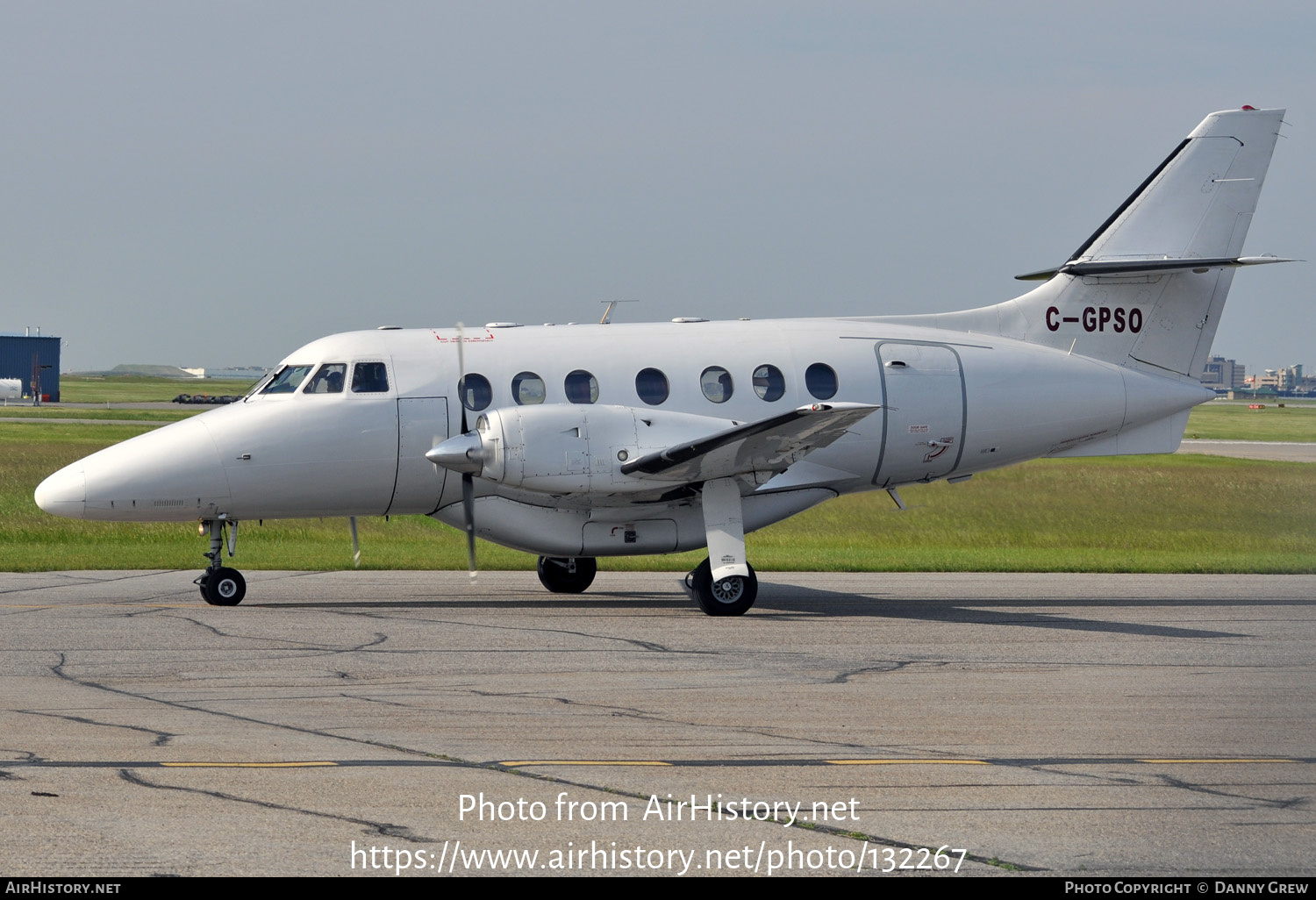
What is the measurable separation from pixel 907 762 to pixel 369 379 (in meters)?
10.1

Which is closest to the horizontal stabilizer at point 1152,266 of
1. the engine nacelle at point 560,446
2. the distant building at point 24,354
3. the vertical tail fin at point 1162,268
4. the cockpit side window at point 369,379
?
the vertical tail fin at point 1162,268

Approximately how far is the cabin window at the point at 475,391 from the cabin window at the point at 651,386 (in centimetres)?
190

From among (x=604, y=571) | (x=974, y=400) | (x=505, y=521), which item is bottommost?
(x=604, y=571)

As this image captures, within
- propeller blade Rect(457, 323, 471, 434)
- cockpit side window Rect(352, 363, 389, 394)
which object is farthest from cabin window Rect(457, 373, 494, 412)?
cockpit side window Rect(352, 363, 389, 394)

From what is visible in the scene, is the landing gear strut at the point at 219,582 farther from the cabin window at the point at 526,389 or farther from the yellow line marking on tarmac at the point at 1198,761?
the yellow line marking on tarmac at the point at 1198,761

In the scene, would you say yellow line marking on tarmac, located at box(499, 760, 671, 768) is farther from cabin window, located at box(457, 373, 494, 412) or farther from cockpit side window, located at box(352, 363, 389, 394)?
cockpit side window, located at box(352, 363, 389, 394)

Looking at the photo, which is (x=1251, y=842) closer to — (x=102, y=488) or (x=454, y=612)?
(x=454, y=612)

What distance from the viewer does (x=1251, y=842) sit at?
6.89 m

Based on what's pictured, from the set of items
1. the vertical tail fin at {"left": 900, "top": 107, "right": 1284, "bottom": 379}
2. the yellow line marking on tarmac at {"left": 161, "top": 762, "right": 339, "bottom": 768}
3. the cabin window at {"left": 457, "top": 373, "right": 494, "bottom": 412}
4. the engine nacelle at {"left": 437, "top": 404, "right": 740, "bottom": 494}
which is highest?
the vertical tail fin at {"left": 900, "top": 107, "right": 1284, "bottom": 379}

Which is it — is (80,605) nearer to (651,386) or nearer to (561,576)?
(561,576)

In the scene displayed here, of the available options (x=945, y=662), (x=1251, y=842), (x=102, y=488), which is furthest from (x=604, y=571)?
(x=1251, y=842)

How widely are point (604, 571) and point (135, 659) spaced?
1124cm

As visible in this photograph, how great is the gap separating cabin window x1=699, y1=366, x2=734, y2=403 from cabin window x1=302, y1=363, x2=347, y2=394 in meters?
4.57

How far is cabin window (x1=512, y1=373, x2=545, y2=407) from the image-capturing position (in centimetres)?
1694
